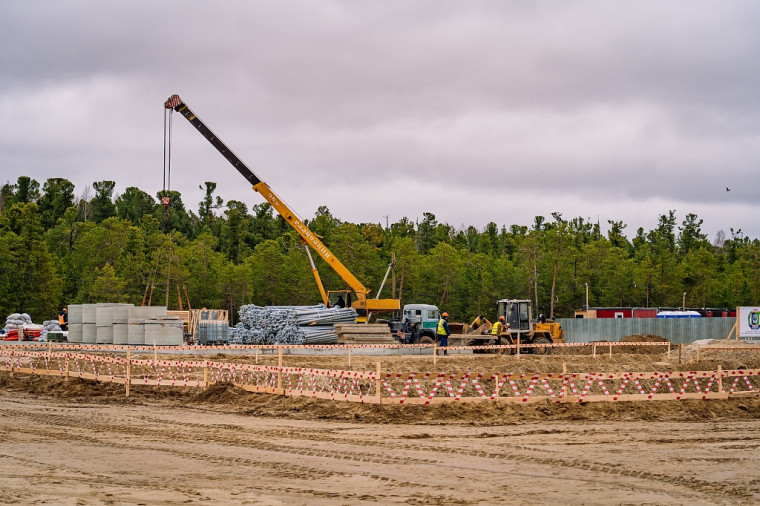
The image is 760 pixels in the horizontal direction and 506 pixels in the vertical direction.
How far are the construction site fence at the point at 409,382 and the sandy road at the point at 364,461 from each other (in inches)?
80.7

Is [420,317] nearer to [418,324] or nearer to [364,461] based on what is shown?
[418,324]

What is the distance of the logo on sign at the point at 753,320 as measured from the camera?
4316cm

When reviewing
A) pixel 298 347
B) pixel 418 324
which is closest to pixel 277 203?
pixel 418 324

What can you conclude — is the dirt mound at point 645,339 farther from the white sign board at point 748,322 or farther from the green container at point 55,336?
the green container at point 55,336

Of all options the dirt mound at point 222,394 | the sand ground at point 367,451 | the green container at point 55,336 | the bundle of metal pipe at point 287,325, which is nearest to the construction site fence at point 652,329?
the bundle of metal pipe at point 287,325

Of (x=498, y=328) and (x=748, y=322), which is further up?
(x=748, y=322)

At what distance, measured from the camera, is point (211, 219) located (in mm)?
126500

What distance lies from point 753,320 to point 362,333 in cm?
1926

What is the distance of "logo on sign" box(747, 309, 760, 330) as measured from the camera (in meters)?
43.2

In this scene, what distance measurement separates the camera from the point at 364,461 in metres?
12.7

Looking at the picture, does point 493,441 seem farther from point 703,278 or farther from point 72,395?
point 703,278

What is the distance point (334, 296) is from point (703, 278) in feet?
153

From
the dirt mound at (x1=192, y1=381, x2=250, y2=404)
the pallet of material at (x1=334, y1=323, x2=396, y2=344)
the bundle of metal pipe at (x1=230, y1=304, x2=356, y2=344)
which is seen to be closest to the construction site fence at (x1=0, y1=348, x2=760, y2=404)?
the dirt mound at (x1=192, y1=381, x2=250, y2=404)

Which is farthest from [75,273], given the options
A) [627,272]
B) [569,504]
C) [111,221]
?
[569,504]
